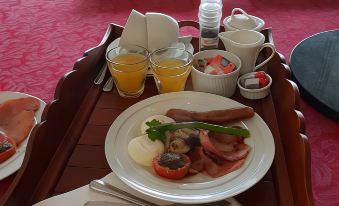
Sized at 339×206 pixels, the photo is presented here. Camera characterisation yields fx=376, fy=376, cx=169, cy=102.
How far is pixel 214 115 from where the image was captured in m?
0.75

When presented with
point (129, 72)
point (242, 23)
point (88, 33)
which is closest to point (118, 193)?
point (129, 72)

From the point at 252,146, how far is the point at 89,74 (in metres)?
0.45

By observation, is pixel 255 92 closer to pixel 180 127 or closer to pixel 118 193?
pixel 180 127

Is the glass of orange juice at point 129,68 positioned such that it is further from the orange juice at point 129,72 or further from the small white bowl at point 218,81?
the small white bowl at point 218,81

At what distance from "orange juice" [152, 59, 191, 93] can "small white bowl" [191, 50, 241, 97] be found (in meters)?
0.02

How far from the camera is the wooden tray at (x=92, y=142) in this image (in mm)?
627

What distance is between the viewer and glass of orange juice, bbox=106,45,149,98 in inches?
33.1

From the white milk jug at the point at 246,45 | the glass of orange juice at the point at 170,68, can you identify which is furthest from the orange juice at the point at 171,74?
the white milk jug at the point at 246,45

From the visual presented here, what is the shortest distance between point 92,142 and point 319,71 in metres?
0.59

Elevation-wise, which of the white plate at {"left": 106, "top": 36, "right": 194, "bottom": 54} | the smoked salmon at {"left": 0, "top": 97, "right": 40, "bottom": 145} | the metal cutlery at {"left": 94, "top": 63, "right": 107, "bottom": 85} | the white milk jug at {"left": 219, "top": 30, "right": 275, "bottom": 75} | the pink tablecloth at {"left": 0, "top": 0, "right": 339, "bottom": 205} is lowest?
the pink tablecloth at {"left": 0, "top": 0, "right": 339, "bottom": 205}

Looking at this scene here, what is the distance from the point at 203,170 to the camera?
26.1 inches

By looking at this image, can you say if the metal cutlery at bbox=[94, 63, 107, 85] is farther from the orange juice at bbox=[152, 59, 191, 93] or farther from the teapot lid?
the teapot lid

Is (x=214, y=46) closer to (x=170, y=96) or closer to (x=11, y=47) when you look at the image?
(x=170, y=96)

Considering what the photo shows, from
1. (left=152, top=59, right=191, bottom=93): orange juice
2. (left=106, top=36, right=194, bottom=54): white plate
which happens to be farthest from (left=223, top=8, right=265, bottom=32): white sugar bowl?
(left=152, top=59, right=191, bottom=93): orange juice
